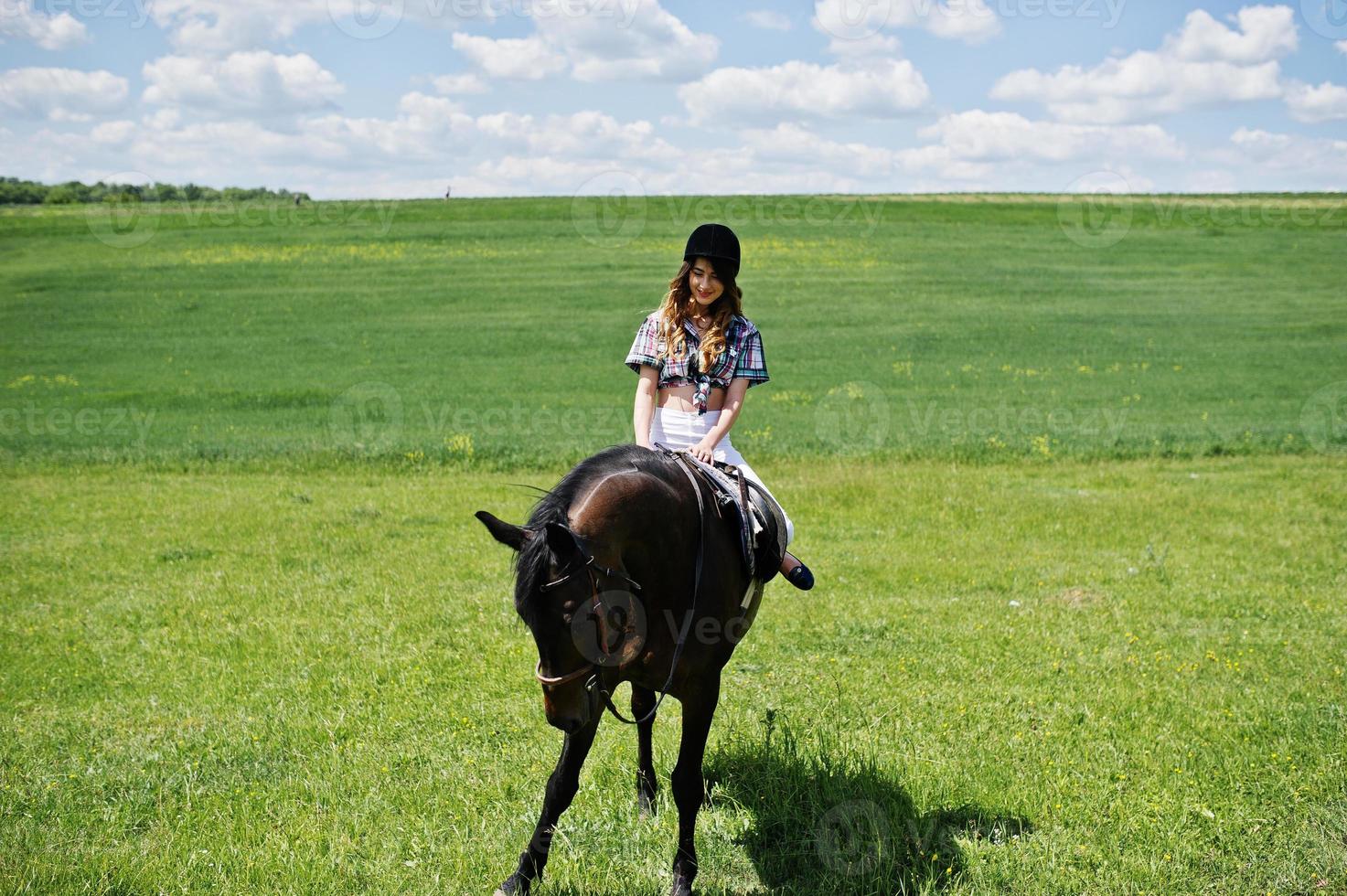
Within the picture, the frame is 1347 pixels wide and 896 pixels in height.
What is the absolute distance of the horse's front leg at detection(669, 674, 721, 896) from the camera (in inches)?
184

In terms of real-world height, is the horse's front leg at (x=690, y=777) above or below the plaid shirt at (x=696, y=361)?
below

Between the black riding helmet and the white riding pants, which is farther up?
the black riding helmet

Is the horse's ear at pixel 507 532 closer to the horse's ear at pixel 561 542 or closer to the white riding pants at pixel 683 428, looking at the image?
the horse's ear at pixel 561 542

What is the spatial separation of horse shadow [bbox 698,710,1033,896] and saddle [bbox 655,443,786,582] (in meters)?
1.31

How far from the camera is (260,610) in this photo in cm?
911

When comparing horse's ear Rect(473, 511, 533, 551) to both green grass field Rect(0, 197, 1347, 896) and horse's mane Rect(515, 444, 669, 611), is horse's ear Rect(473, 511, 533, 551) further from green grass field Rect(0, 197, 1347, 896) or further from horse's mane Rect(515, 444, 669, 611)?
green grass field Rect(0, 197, 1347, 896)

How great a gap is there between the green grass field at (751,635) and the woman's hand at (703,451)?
1967 mm

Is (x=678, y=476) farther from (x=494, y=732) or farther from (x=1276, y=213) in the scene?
(x=1276, y=213)

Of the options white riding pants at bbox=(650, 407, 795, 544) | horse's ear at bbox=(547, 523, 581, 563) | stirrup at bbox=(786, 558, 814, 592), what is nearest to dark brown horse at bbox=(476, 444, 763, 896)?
horse's ear at bbox=(547, 523, 581, 563)

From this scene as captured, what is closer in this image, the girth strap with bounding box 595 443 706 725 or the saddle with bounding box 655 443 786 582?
the girth strap with bounding box 595 443 706 725

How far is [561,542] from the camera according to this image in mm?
3457

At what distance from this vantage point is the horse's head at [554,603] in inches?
137

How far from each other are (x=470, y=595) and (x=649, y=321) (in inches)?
196

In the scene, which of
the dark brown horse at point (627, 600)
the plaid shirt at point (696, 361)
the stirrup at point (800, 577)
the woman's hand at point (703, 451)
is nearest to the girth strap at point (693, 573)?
the dark brown horse at point (627, 600)
